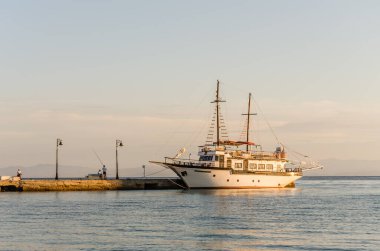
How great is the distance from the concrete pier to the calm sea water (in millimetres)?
23095

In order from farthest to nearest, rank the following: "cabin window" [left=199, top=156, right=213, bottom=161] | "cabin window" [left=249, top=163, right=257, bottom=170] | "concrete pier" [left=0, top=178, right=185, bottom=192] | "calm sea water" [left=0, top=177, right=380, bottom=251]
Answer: "cabin window" [left=249, top=163, right=257, bottom=170] < "cabin window" [left=199, top=156, right=213, bottom=161] < "concrete pier" [left=0, top=178, right=185, bottom=192] < "calm sea water" [left=0, top=177, right=380, bottom=251]

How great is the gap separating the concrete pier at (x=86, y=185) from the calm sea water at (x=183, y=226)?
23.1 meters

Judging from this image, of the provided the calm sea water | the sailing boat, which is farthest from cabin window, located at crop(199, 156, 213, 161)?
the calm sea water

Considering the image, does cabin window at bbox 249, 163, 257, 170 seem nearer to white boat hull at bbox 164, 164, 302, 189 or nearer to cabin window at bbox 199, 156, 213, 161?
white boat hull at bbox 164, 164, 302, 189

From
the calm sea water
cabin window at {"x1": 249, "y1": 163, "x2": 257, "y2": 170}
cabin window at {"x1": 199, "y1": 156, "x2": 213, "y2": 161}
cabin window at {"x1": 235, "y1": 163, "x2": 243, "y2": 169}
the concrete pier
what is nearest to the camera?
the calm sea water

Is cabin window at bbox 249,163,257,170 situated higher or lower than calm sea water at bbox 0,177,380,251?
higher

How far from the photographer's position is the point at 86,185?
99.2 metres

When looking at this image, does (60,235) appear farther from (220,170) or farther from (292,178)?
(292,178)

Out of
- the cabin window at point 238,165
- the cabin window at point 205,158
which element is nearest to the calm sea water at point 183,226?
the cabin window at point 205,158

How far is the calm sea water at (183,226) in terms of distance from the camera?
37.8 meters

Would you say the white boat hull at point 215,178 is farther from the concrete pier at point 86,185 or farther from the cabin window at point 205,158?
the concrete pier at point 86,185

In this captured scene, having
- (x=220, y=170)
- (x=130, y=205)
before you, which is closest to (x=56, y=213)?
(x=130, y=205)

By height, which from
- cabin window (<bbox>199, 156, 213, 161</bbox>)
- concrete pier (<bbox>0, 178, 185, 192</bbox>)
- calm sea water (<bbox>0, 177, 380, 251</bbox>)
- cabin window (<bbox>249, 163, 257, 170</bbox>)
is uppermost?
cabin window (<bbox>199, 156, 213, 161</bbox>)

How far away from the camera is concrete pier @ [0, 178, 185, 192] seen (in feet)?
308
